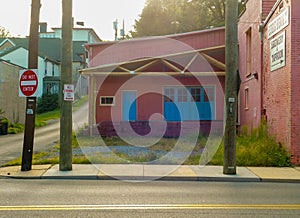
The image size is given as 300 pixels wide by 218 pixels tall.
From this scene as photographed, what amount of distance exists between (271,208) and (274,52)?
9.25 meters

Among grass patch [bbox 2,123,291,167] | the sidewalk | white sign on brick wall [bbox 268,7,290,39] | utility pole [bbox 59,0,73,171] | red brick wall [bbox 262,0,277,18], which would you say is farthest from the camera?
red brick wall [bbox 262,0,277,18]

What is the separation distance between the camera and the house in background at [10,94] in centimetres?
2727

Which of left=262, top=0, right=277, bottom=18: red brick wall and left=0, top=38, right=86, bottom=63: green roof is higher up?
left=0, top=38, right=86, bottom=63: green roof

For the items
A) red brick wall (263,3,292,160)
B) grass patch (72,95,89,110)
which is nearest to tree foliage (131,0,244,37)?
grass patch (72,95,89,110)

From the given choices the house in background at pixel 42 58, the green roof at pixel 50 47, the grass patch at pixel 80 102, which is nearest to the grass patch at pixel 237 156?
the grass patch at pixel 80 102

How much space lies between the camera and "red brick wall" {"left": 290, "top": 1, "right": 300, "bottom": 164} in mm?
13500

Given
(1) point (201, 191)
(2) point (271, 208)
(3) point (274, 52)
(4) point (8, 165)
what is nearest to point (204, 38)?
(3) point (274, 52)

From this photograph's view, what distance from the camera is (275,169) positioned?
→ 12812 mm

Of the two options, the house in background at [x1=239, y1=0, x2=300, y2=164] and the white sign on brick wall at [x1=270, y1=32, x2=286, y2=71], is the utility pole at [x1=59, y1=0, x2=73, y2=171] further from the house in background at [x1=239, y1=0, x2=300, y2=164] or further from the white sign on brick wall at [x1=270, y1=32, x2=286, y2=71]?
the white sign on brick wall at [x1=270, y1=32, x2=286, y2=71]

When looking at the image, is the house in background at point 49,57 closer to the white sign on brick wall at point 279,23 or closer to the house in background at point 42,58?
the house in background at point 42,58

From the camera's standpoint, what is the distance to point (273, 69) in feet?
51.8

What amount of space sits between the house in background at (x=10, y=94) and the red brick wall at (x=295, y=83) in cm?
1933

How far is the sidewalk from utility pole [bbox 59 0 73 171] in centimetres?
41

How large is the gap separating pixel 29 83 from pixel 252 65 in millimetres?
11216
